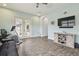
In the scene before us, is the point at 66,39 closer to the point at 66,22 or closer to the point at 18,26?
the point at 66,22

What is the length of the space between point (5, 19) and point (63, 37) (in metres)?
3.90

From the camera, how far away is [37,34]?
897 cm

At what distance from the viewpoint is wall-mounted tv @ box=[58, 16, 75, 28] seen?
199 inches

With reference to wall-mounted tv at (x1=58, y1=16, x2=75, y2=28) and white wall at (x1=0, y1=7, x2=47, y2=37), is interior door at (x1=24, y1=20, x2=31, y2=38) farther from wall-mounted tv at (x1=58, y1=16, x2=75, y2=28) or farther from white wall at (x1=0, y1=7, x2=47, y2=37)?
wall-mounted tv at (x1=58, y1=16, x2=75, y2=28)

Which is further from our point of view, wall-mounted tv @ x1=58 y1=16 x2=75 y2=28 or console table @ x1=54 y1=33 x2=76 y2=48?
wall-mounted tv @ x1=58 y1=16 x2=75 y2=28

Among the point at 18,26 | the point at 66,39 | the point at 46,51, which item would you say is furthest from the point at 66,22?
the point at 18,26

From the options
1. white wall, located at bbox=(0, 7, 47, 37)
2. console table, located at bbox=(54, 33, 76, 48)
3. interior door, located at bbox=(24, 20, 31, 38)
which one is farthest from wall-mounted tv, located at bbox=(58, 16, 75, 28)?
white wall, located at bbox=(0, 7, 47, 37)

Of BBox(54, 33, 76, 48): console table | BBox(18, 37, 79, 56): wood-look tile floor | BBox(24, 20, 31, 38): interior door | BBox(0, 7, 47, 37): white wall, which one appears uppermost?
BBox(0, 7, 47, 37): white wall

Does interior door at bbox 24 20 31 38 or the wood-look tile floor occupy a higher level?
interior door at bbox 24 20 31 38

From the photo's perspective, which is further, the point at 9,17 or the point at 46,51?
the point at 9,17

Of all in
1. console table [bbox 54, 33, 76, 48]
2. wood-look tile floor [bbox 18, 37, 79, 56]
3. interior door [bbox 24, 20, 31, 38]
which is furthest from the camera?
interior door [bbox 24, 20, 31, 38]

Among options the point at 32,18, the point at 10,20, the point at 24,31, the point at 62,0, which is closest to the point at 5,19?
the point at 10,20

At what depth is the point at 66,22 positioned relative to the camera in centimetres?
548

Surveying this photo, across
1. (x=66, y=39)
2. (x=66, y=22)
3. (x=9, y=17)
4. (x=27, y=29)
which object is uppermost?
(x=9, y=17)
